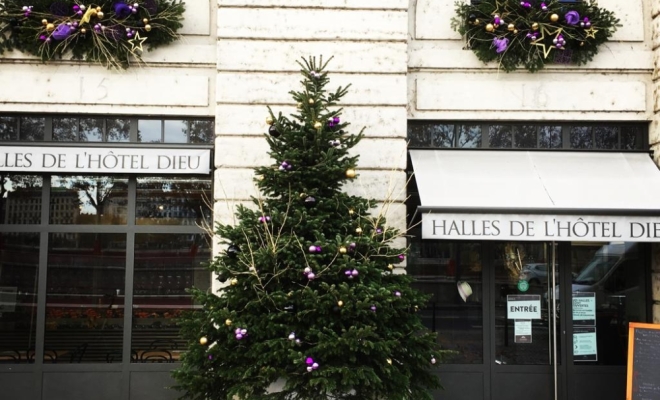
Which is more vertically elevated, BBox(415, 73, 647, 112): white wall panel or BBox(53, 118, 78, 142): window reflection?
BBox(415, 73, 647, 112): white wall panel

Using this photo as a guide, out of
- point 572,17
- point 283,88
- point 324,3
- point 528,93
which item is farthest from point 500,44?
point 283,88

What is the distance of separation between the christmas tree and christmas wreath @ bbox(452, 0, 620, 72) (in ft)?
8.31

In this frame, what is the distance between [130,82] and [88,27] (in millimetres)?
752

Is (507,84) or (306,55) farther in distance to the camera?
(507,84)

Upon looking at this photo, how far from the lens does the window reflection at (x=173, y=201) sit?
729 centimetres

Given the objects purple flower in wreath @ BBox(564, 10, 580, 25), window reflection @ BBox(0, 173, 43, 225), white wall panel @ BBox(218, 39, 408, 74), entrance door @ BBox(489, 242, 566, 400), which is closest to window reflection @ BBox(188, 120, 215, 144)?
white wall panel @ BBox(218, 39, 408, 74)

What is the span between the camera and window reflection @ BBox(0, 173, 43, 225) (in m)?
7.21

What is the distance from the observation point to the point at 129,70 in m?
7.13

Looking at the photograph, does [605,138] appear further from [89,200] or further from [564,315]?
[89,200]

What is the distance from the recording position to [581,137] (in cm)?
751

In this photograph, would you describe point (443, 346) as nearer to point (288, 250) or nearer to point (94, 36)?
point (288, 250)

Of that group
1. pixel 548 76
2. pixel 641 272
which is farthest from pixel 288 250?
pixel 641 272

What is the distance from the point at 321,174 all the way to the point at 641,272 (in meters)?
4.50

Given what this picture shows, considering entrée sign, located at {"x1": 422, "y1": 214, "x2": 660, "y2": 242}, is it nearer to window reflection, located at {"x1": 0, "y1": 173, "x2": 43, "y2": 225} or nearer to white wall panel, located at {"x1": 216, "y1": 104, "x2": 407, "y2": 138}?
white wall panel, located at {"x1": 216, "y1": 104, "x2": 407, "y2": 138}
